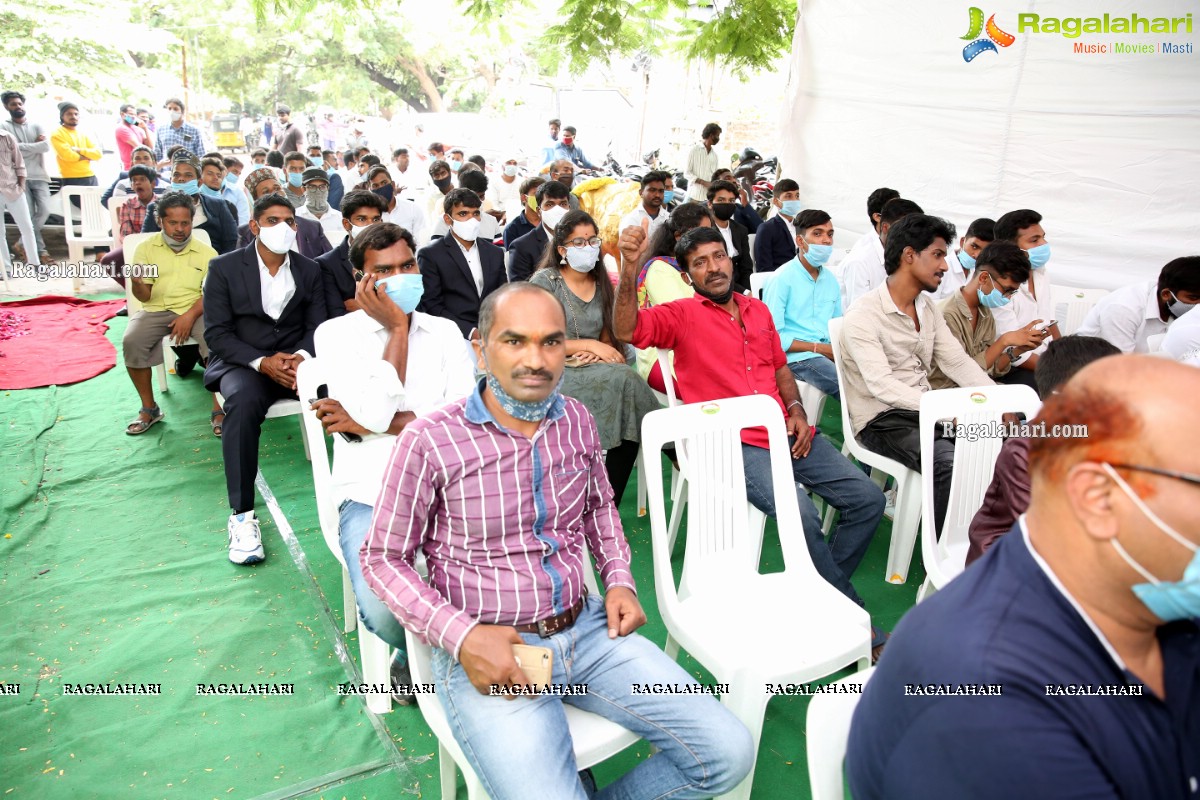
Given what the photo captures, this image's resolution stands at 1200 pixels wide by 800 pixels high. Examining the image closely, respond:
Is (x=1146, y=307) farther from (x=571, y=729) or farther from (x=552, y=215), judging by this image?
(x=571, y=729)

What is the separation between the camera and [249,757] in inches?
92.3

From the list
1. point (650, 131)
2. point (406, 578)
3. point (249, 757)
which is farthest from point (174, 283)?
point (650, 131)

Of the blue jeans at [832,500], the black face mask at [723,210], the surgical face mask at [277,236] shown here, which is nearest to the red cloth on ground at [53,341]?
the surgical face mask at [277,236]

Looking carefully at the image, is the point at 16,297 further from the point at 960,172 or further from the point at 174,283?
the point at 960,172

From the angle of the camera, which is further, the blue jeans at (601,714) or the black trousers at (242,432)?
the black trousers at (242,432)

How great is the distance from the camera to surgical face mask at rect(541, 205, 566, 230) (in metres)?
5.33

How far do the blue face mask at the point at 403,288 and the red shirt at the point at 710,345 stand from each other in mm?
908

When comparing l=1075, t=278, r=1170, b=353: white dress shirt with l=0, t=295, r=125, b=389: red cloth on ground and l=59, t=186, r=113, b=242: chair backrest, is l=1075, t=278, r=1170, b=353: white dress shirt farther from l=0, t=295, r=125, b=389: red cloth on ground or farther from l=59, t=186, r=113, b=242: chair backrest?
l=59, t=186, r=113, b=242: chair backrest

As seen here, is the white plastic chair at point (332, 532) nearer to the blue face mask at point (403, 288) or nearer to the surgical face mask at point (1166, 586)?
the blue face mask at point (403, 288)

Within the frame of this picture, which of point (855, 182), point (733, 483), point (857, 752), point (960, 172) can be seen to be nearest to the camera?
point (857, 752)

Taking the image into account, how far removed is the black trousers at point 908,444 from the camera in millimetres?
3105

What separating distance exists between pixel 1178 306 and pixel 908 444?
1643mm

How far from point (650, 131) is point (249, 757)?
20.2m

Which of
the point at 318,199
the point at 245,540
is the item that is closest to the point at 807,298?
the point at 245,540
